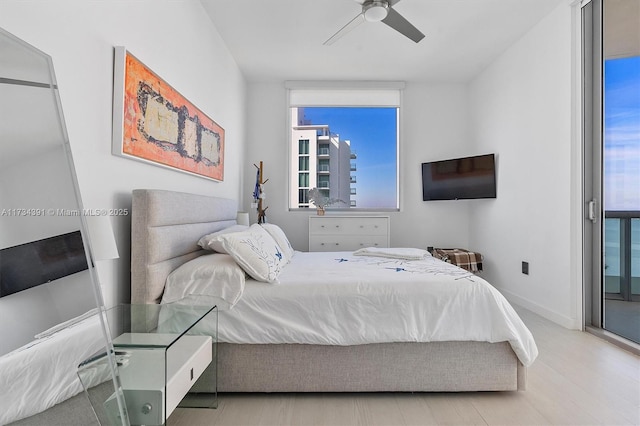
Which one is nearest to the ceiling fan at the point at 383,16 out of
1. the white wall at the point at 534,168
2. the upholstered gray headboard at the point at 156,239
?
the white wall at the point at 534,168

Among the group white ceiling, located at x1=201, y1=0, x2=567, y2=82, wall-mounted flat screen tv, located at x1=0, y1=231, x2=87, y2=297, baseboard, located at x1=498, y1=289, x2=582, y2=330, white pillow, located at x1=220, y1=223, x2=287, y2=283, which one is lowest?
baseboard, located at x1=498, y1=289, x2=582, y2=330

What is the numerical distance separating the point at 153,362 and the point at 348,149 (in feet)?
13.4

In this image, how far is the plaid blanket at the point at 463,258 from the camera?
3900mm

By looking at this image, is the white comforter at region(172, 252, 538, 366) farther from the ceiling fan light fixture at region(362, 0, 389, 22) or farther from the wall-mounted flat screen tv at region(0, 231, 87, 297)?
the ceiling fan light fixture at region(362, 0, 389, 22)

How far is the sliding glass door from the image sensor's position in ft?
7.75

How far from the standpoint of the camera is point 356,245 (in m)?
4.09

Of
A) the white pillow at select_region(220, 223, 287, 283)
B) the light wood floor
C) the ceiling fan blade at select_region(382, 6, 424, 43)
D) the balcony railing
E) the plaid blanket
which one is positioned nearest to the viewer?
the light wood floor

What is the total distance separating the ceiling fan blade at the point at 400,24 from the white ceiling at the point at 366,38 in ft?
0.74

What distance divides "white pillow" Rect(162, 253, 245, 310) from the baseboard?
2788mm

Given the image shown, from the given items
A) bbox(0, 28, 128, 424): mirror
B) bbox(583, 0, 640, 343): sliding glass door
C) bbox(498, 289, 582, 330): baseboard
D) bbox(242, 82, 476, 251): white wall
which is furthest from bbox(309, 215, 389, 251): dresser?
bbox(0, 28, 128, 424): mirror

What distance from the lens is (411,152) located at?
15.1 feet

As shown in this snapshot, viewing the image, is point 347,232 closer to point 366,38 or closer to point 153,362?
point 366,38

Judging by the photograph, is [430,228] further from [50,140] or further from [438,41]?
[50,140]

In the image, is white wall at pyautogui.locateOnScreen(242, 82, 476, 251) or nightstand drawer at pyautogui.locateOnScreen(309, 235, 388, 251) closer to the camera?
nightstand drawer at pyautogui.locateOnScreen(309, 235, 388, 251)
